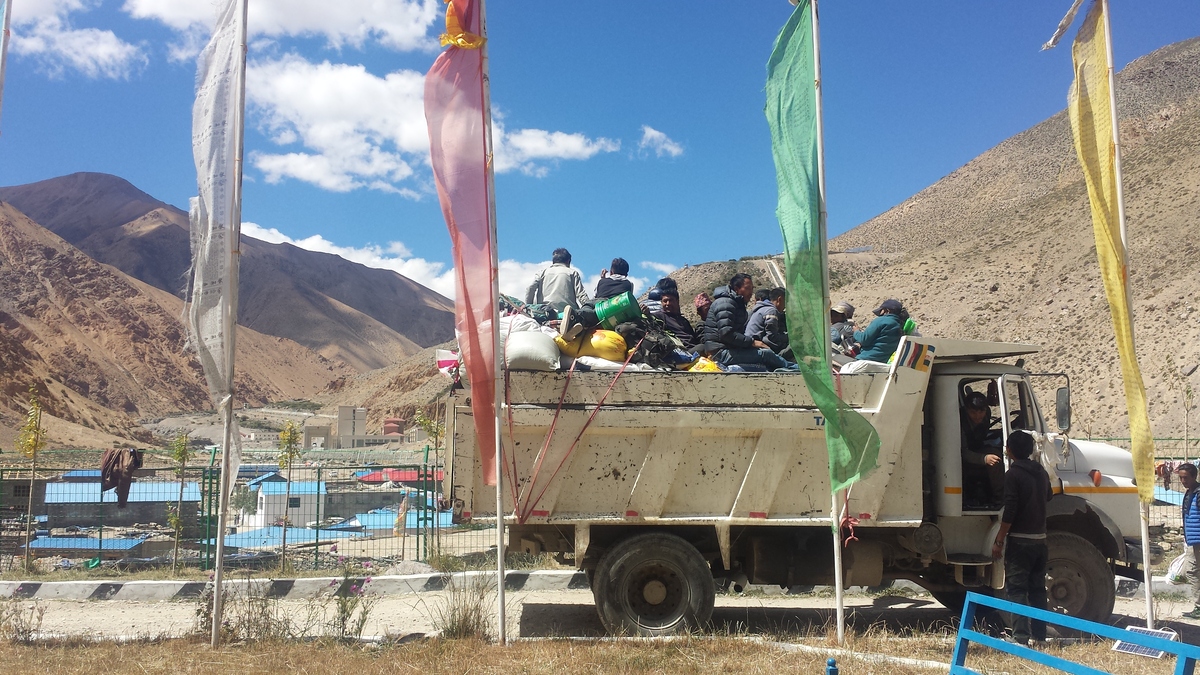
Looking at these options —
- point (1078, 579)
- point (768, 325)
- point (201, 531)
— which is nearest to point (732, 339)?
point (768, 325)

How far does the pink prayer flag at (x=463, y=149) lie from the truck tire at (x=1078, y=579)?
5.38 meters

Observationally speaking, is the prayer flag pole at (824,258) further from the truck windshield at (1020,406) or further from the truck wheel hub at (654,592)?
the truck windshield at (1020,406)

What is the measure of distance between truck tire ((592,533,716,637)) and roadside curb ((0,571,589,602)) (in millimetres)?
3070

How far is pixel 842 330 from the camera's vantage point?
28.4ft

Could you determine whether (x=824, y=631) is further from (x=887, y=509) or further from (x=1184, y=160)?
(x=1184, y=160)

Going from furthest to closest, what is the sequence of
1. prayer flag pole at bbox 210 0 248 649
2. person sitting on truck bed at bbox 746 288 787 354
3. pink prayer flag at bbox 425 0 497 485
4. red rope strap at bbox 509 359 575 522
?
1. person sitting on truck bed at bbox 746 288 787 354
2. red rope strap at bbox 509 359 575 522
3. pink prayer flag at bbox 425 0 497 485
4. prayer flag pole at bbox 210 0 248 649

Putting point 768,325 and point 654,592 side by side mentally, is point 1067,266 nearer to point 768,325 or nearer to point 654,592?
point 768,325

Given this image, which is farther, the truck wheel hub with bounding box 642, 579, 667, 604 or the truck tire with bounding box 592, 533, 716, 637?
the truck wheel hub with bounding box 642, 579, 667, 604

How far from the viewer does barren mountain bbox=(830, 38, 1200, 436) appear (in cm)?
3328

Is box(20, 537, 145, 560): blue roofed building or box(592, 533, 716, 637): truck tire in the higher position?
box(592, 533, 716, 637): truck tire

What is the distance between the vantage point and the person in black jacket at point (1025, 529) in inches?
272

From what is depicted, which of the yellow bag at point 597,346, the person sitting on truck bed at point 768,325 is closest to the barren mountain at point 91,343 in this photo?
the yellow bag at point 597,346

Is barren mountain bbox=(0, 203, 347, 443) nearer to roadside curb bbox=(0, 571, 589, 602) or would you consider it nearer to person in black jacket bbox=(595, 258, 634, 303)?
roadside curb bbox=(0, 571, 589, 602)

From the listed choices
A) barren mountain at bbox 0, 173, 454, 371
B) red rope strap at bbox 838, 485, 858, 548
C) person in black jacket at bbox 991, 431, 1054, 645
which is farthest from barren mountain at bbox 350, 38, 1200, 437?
barren mountain at bbox 0, 173, 454, 371
